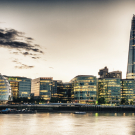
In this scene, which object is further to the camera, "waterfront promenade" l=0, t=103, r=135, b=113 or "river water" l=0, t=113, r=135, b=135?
"waterfront promenade" l=0, t=103, r=135, b=113

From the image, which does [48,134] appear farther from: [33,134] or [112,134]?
[112,134]

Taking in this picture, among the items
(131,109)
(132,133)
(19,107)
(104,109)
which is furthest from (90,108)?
(132,133)

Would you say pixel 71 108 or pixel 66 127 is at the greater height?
pixel 66 127

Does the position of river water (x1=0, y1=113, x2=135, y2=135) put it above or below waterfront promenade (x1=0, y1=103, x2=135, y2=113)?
above

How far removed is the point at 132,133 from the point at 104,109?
122m

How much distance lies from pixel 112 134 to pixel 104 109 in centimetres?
12424

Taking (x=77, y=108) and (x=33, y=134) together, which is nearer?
(x=33, y=134)

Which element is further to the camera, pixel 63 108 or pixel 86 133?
pixel 63 108

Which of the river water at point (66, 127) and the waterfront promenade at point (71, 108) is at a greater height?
the river water at point (66, 127)

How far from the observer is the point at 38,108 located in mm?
191750

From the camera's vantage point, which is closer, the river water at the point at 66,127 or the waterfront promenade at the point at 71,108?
the river water at the point at 66,127

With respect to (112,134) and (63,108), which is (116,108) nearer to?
(63,108)

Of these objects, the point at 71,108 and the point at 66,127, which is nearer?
the point at 66,127

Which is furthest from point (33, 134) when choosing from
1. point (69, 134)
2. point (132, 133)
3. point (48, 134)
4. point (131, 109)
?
point (131, 109)
